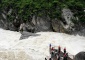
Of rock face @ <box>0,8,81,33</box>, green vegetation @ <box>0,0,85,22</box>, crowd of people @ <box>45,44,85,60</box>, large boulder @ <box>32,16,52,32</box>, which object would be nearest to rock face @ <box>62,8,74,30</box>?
rock face @ <box>0,8,81,33</box>

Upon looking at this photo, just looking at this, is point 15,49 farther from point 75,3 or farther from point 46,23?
point 75,3

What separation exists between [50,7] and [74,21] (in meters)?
3.68

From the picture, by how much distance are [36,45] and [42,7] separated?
5976mm

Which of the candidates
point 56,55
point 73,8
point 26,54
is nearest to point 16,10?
point 73,8

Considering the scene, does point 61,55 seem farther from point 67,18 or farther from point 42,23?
point 42,23

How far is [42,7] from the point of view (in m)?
27.1

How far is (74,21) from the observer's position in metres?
24.7

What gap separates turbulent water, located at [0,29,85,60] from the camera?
67.7ft

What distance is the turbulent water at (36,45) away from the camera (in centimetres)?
2064

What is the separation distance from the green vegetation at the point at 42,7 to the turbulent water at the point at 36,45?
8.73 feet

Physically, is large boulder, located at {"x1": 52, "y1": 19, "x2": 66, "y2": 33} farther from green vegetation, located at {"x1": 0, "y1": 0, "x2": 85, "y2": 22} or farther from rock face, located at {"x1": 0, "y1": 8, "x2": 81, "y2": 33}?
green vegetation, located at {"x1": 0, "y1": 0, "x2": 85, "y2": 22}

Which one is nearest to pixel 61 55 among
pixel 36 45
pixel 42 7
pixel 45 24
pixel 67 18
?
pixel 36 45

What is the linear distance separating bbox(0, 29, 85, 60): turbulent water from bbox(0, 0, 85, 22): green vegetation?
8.73 feet

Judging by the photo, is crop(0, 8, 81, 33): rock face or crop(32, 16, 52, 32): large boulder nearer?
crop(0, 8, 81, 33): rock face
